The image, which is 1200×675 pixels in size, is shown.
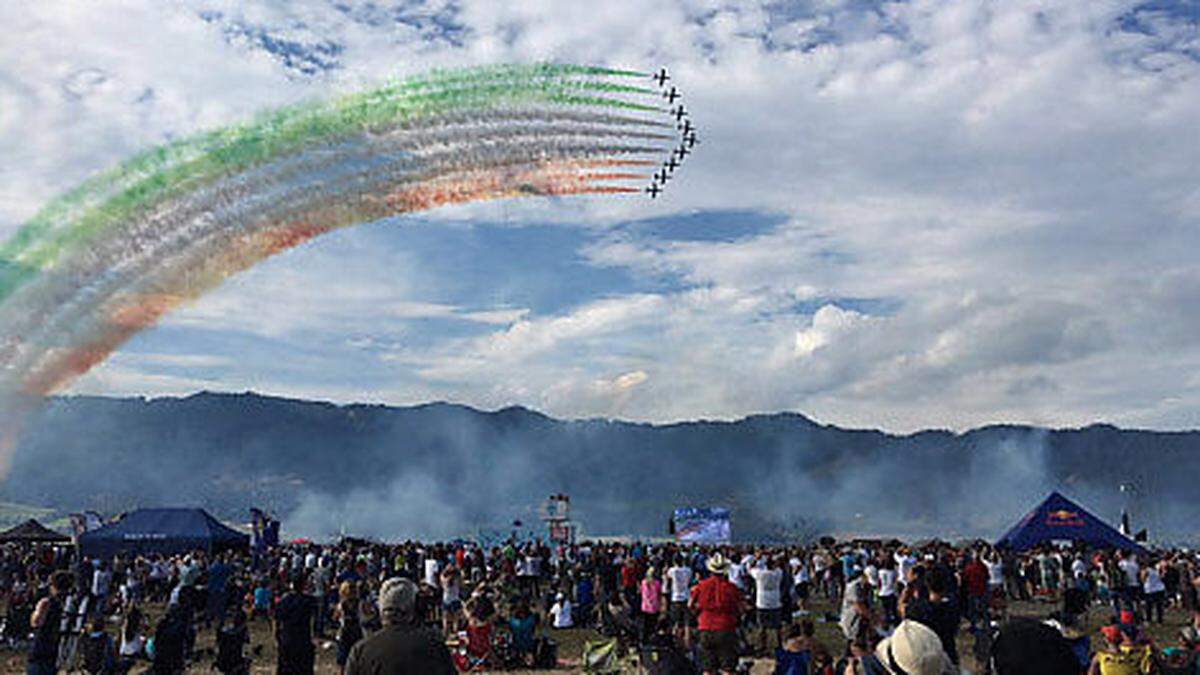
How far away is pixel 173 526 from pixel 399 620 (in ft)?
114

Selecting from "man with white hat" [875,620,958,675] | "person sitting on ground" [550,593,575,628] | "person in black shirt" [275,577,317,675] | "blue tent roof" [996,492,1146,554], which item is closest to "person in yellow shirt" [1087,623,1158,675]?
"man with white hat" [875,620,958,675]

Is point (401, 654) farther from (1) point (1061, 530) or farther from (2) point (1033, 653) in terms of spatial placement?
(1) point (1061, 530)

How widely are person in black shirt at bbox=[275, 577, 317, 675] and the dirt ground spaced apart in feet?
14.6

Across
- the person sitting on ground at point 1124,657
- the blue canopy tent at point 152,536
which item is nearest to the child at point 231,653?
the person sitting on ground at point 1124,657

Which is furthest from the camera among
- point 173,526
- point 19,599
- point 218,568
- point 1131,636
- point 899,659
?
point 173,526

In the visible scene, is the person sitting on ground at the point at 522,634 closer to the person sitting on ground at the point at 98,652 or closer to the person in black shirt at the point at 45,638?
the person sitting on ground at the point at 98,652

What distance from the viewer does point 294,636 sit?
36.0 feet

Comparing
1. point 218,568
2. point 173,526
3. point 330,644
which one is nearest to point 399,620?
point 330,644

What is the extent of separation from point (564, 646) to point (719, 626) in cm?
799

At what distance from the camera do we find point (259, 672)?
16719 mm

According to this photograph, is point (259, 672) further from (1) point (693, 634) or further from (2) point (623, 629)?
(1) point (693, 634)

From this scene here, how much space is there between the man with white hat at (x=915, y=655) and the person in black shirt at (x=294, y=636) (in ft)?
27.0

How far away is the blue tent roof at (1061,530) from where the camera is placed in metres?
32.1

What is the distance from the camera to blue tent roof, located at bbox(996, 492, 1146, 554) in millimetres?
32125
